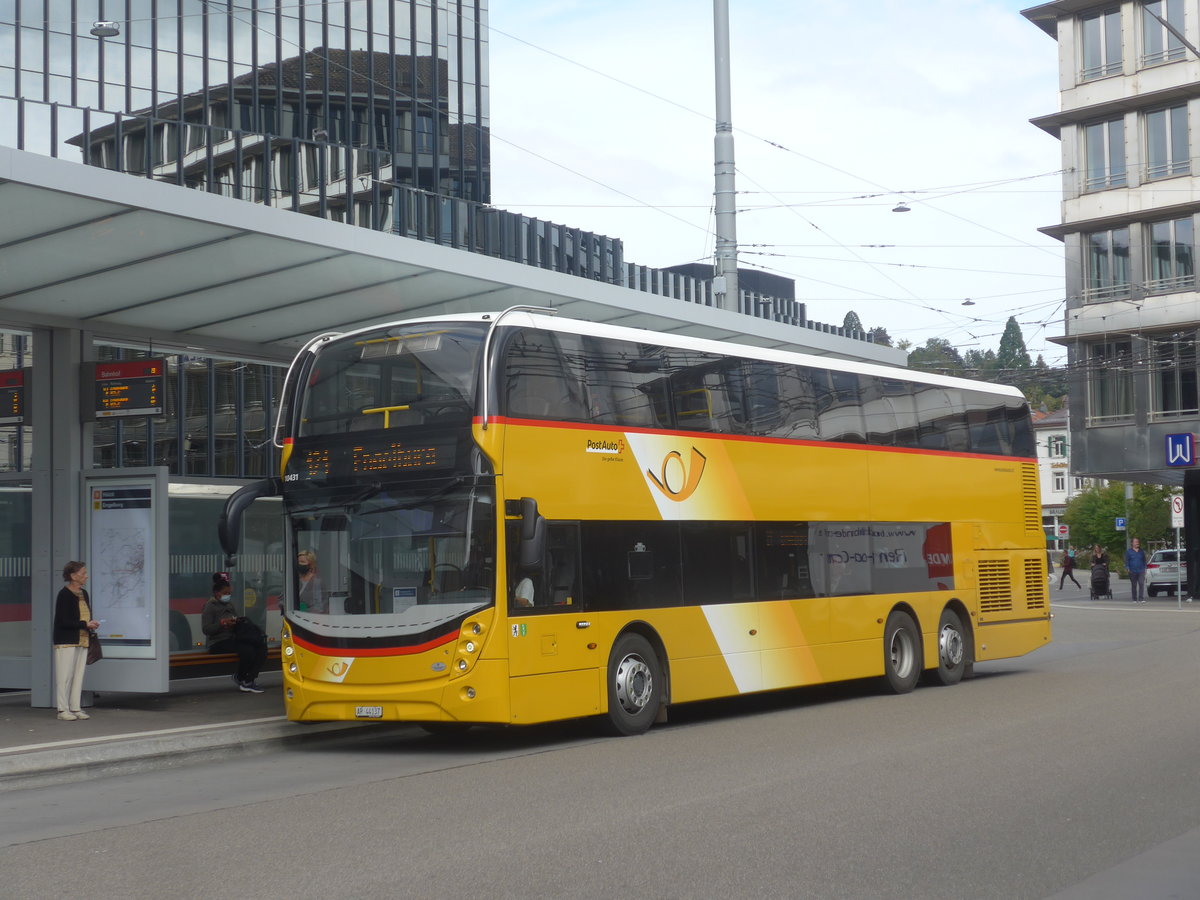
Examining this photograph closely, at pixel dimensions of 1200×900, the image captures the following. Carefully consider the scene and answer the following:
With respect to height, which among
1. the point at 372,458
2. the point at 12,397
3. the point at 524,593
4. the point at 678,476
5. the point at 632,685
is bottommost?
the point at 632,685

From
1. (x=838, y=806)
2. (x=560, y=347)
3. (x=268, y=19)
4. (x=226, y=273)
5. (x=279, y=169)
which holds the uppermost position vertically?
(x=268, y=19)

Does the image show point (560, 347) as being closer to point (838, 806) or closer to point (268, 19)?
point (838, 806)

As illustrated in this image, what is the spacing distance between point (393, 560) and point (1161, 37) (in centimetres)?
4245

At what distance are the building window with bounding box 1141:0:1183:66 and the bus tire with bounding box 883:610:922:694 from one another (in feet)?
116

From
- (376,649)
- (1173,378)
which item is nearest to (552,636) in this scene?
(376,649)

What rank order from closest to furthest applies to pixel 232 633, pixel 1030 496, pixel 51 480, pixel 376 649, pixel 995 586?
pixel 376 649 → pixel 51 480 → pixel 232 633 → pixel 995 586 → pixel 1030 496

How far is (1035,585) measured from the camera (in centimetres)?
2058

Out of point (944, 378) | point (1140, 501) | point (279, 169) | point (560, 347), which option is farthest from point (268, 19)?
point (1140, 501)

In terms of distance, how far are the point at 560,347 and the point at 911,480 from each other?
649 cm

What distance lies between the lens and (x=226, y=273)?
14.2 m

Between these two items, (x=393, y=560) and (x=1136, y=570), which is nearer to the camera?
(x=393, y=560)

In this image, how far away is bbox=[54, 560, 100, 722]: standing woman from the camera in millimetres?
14070

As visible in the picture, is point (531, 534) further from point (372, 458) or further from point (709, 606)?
point (709, 606)

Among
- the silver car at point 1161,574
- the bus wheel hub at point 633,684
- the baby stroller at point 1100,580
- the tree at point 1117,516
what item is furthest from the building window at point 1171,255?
the bus wheel hub at point 633,684
